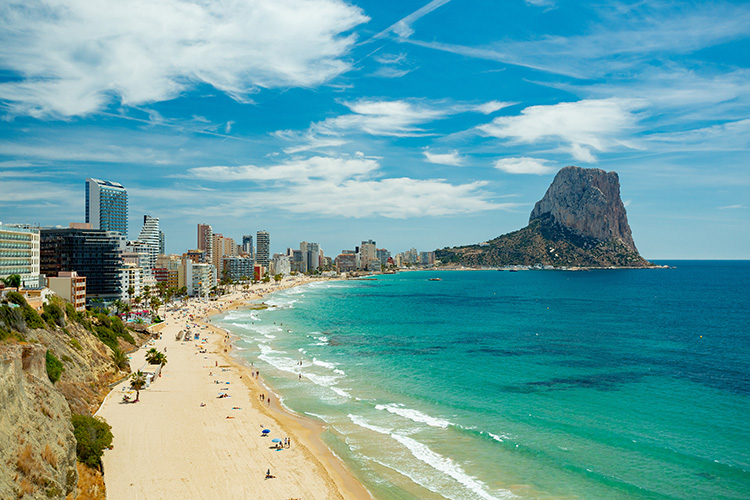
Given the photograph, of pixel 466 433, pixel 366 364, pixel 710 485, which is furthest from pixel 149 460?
pixel 710 485

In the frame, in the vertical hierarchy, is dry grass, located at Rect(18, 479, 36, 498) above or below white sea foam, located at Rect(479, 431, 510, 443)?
above

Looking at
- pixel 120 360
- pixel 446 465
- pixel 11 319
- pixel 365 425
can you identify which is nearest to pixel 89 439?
pixel 11 319

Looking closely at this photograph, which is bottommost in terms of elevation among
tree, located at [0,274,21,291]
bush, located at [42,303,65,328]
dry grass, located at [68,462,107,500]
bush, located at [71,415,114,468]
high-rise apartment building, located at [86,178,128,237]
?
dry grass, located at [68,462,107,500]

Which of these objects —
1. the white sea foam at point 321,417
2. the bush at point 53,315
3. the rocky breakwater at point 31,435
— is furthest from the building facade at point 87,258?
the rocky breakwater at point 31,435

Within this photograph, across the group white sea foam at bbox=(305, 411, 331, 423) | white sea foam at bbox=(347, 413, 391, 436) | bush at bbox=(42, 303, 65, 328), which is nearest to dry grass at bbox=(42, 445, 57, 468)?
white sea foam at bbox=(305, 411, 331, 423)

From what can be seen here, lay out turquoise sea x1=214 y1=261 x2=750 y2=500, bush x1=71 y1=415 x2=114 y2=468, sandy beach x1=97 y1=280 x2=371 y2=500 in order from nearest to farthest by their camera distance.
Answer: bush x1=71 y1=415 x2=114 y2=468
sandy beach x1=97 y1=280 x2=371 y2=500
turquoise sea x1=214 y1=261 x2=750 y2=500

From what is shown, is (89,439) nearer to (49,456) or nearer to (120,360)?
(49,456)

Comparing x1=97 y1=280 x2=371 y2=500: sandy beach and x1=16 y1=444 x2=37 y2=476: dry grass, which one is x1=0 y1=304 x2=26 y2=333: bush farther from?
x1=16 y1=444 x2=37 y2=476: dry grass
